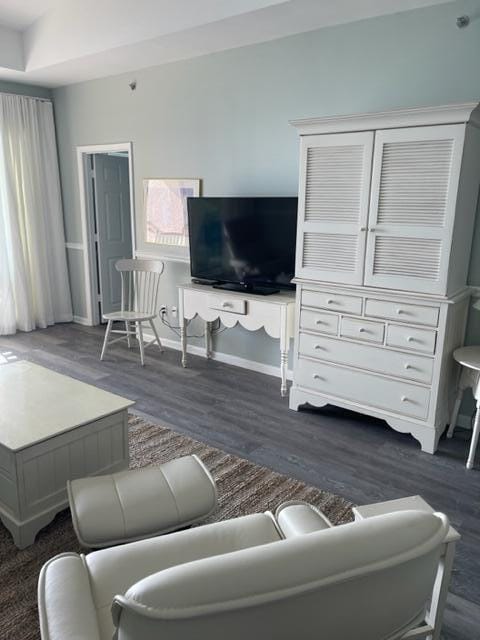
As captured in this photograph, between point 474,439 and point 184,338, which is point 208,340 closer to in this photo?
Result: point 184,338

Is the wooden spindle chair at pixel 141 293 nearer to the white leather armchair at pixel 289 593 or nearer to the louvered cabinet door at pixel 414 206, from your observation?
the louvered cabinet door at pixel 414 206

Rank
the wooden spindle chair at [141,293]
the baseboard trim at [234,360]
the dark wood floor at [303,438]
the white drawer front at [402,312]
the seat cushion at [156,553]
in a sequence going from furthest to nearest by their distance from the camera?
the wooden spindle chair at [141,293] → the baseboard trim at [234,360] → the white drawer front at [402,312] → the dark wood floor at [303,438] → the seat cushion at [156,553]

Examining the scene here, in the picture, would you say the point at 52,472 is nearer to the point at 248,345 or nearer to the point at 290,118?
the point at 248,345

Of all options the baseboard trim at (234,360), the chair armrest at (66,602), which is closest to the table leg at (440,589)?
the chair armrest at (66,602)

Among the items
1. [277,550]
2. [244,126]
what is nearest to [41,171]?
[244,126]

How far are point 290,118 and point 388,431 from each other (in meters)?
2.47

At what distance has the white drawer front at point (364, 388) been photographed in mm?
3051

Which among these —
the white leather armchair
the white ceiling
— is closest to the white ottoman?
the white leather armchair

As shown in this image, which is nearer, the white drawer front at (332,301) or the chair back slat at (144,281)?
the white drawer front at (332,301)

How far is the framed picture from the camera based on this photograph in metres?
4.63

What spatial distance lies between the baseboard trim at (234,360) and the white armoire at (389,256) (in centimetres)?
94

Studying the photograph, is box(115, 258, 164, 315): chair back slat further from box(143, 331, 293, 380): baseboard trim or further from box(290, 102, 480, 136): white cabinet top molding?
box(290, 102, 480, 136): white cabinet top molding

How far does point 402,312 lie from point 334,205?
80 centimetres

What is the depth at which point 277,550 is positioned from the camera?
90 cm
